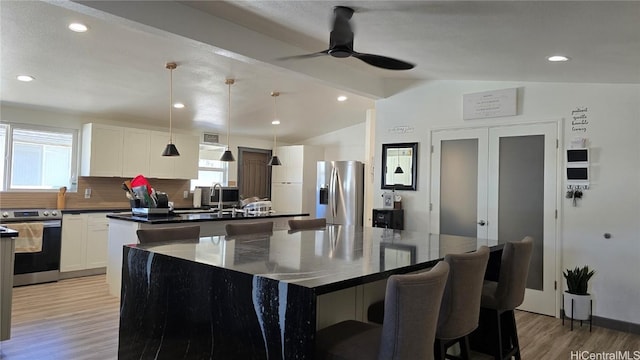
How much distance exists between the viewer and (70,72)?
4.36 metres

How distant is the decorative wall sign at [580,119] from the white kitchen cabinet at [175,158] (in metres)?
5.31

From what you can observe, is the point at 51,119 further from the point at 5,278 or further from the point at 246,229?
the point at 246,229

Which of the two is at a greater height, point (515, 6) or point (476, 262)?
point (515, 6)

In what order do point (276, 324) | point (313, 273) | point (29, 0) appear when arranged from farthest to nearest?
point (29, 0) → point (313, 273) → point (276, 324)

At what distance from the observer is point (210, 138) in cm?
743

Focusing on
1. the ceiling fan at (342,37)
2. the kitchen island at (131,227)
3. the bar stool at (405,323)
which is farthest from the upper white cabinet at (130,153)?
the bar stool at (405,323)

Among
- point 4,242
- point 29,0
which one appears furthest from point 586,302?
point 29,0

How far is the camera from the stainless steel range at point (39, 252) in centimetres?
496

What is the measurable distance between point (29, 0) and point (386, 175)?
4031 mm

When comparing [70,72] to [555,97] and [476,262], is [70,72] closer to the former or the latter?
[476,262]

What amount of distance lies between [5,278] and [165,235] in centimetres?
130

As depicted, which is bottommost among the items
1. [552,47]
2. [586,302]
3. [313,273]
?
[586,302]

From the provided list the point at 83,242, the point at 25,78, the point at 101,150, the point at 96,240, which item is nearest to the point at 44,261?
the point at 83,242

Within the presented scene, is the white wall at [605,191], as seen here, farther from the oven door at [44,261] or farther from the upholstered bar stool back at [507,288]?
the oven door at [44,261]
